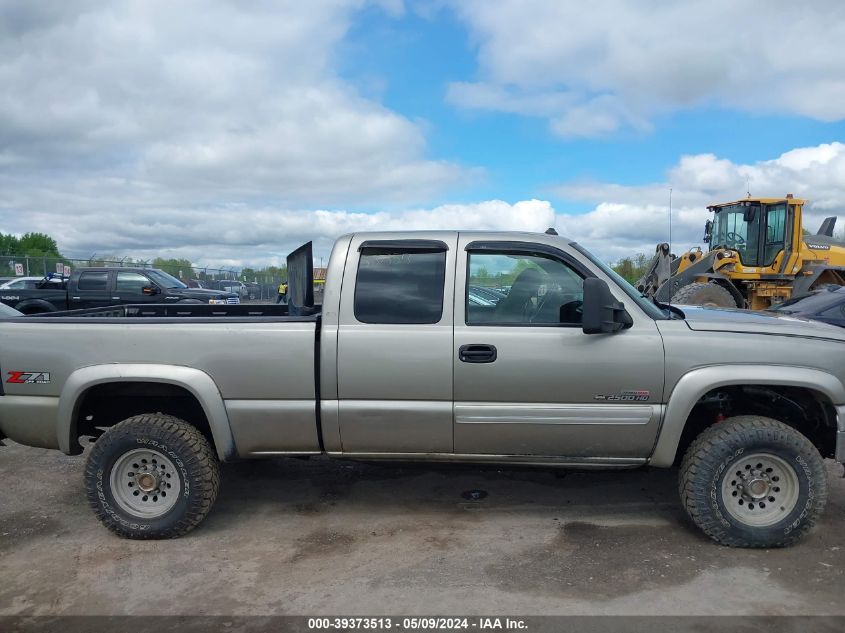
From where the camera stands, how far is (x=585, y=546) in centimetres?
407

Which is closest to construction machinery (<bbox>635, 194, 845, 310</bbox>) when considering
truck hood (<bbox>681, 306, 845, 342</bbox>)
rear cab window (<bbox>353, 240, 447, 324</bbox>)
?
truck hood (<bbox>681, 306, 845, 342</bbox>)

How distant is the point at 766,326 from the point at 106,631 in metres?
4.02

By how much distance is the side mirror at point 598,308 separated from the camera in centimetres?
379

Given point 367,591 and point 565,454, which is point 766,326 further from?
point 367,591

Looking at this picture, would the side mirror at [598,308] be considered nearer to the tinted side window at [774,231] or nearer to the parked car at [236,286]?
the tinted side window at [774,231]

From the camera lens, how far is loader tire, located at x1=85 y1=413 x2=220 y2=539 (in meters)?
4.12

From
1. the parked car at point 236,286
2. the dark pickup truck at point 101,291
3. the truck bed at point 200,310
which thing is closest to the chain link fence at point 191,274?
the parked car at point 236,286

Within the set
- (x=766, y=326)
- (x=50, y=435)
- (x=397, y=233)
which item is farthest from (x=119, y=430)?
(x=766, y=326)

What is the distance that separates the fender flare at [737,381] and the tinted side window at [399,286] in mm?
1508

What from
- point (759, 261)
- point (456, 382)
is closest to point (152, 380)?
point (456, 382)

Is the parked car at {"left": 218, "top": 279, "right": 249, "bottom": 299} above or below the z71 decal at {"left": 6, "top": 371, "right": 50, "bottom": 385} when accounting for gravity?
above

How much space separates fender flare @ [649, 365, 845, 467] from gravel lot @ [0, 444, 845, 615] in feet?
2.90

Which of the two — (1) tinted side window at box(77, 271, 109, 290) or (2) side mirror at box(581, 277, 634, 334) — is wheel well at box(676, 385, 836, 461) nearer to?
(2) side mirror at box(581, 277, 634, 334)

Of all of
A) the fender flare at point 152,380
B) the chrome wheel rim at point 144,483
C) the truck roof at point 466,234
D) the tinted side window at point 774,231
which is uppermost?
the tinted side window at point 774,231
